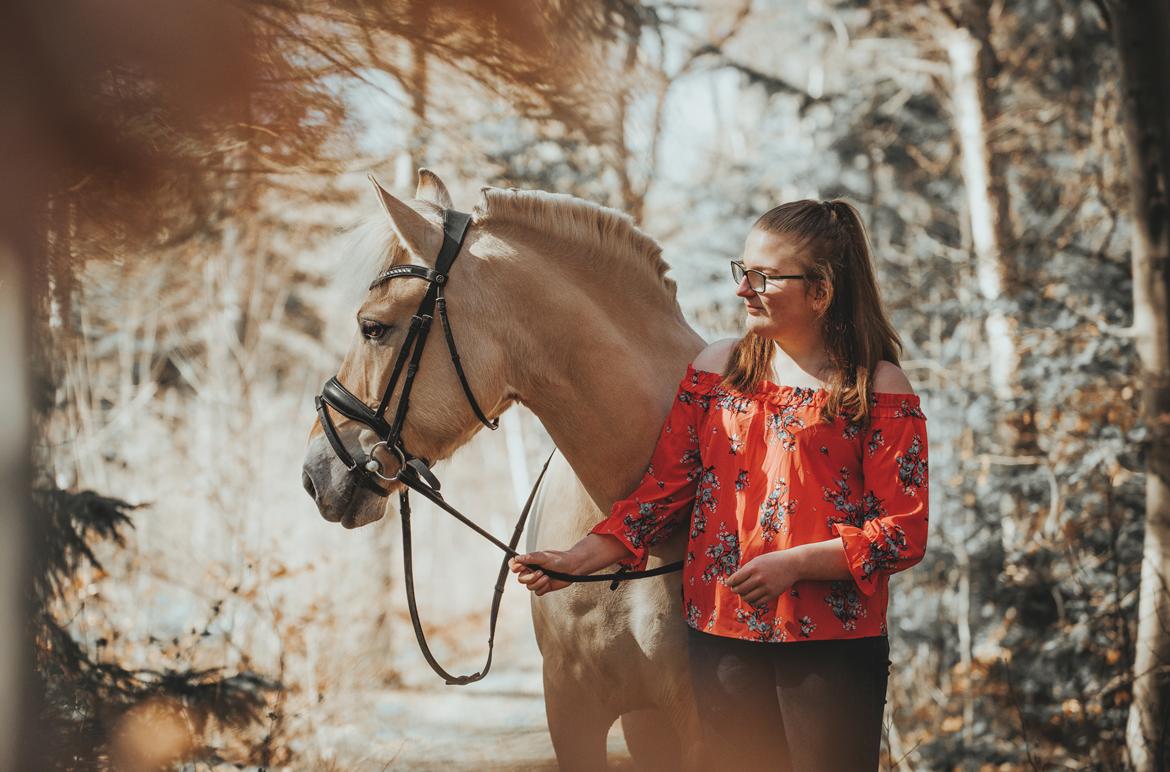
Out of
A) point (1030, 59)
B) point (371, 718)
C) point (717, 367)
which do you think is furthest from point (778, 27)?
point (717, 367)

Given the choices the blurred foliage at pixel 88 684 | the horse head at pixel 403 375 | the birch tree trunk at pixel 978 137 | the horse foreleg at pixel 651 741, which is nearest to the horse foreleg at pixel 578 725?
the horse foreleg at pixel 651 741

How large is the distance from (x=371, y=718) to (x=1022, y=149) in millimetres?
7702

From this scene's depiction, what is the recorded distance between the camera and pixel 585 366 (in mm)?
2246

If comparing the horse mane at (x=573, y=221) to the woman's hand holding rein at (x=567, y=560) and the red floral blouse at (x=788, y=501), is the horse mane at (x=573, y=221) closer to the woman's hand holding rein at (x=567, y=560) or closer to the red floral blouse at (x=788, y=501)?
the red floral blouse at (x=788, y=501)

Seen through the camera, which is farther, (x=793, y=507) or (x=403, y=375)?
(x=403, y=375)

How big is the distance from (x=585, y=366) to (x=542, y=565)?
52cm

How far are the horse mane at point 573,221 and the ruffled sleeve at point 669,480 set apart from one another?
1.39ft

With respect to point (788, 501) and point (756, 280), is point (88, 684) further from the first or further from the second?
point (756, 280)

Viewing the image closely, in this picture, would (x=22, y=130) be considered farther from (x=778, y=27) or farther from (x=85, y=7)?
(x=778, y=27)

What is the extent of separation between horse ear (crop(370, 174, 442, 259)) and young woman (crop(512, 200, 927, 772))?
732mm

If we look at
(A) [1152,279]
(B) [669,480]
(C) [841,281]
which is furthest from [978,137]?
(B) [669,480]

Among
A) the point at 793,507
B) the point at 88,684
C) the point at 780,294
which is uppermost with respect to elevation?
the point at 780,294

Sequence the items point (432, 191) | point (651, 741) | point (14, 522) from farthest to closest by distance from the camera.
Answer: point (14, 522) → point (651, 741) → point (432, 191)

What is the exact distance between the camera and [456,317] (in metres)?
2.14
